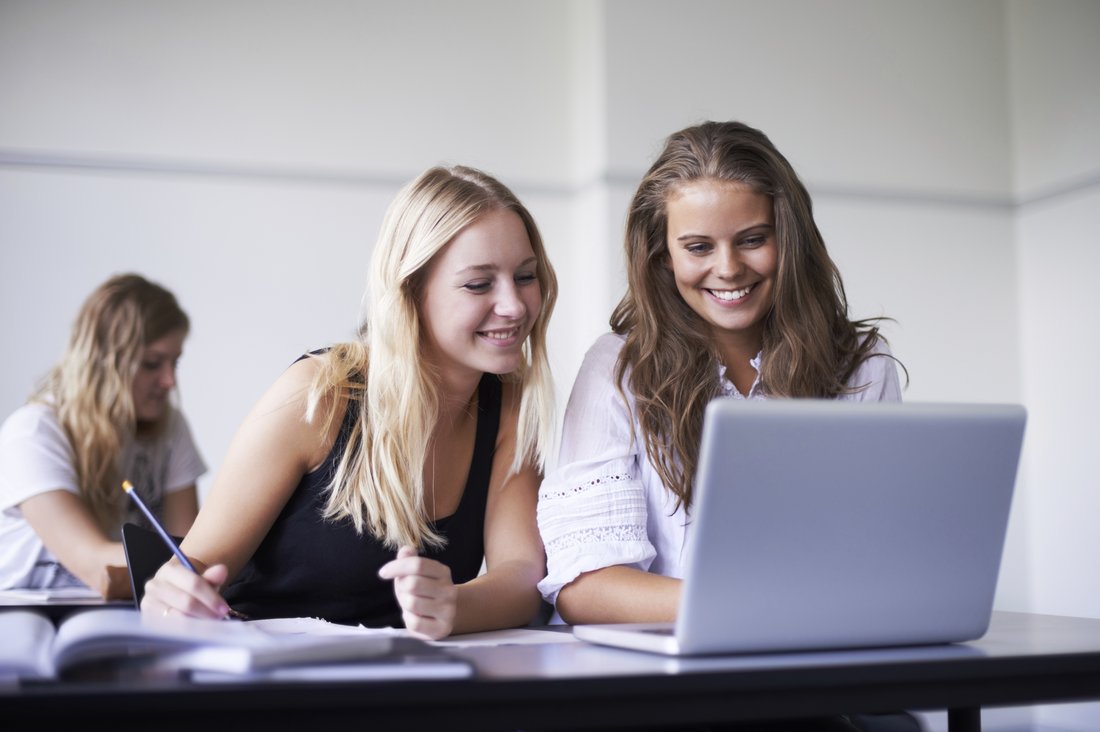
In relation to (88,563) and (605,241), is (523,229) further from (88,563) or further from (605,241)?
(605,241)

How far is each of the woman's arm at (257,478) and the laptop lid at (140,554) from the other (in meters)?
0.05

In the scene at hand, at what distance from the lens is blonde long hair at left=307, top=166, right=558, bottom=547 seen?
1.60 meters

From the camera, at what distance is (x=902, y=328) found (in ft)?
15.7

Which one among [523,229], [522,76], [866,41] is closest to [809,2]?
[866,41]

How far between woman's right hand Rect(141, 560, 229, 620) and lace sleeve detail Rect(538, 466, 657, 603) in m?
0.47

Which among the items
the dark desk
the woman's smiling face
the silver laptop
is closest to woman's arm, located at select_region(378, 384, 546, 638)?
the dark desk

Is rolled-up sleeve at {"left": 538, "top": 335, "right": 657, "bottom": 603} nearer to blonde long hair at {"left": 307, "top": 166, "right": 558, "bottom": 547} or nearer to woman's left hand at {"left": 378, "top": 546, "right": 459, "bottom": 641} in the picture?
blonde long hair at {"left": 307, "top": 166, "right": 558, "bottom": 547}

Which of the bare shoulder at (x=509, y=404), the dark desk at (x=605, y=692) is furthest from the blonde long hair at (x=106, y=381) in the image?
the dark desk at (x=605, y=692)

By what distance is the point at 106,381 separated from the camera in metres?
3.14

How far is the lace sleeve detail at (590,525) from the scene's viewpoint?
148 centimetres

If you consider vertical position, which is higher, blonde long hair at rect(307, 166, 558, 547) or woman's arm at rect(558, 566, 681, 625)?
blonde long hair at rect(307, 166, 558, 547)

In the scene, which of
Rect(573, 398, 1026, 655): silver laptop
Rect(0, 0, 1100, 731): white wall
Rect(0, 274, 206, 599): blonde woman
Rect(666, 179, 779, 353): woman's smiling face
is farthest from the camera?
Rect(0, 0, 1100, 731): white wall

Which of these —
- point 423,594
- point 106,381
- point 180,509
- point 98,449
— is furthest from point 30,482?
point 423,594

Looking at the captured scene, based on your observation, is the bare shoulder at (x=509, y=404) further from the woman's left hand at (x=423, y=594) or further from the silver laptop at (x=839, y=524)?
the silver laptop at (x=839, y=524)
